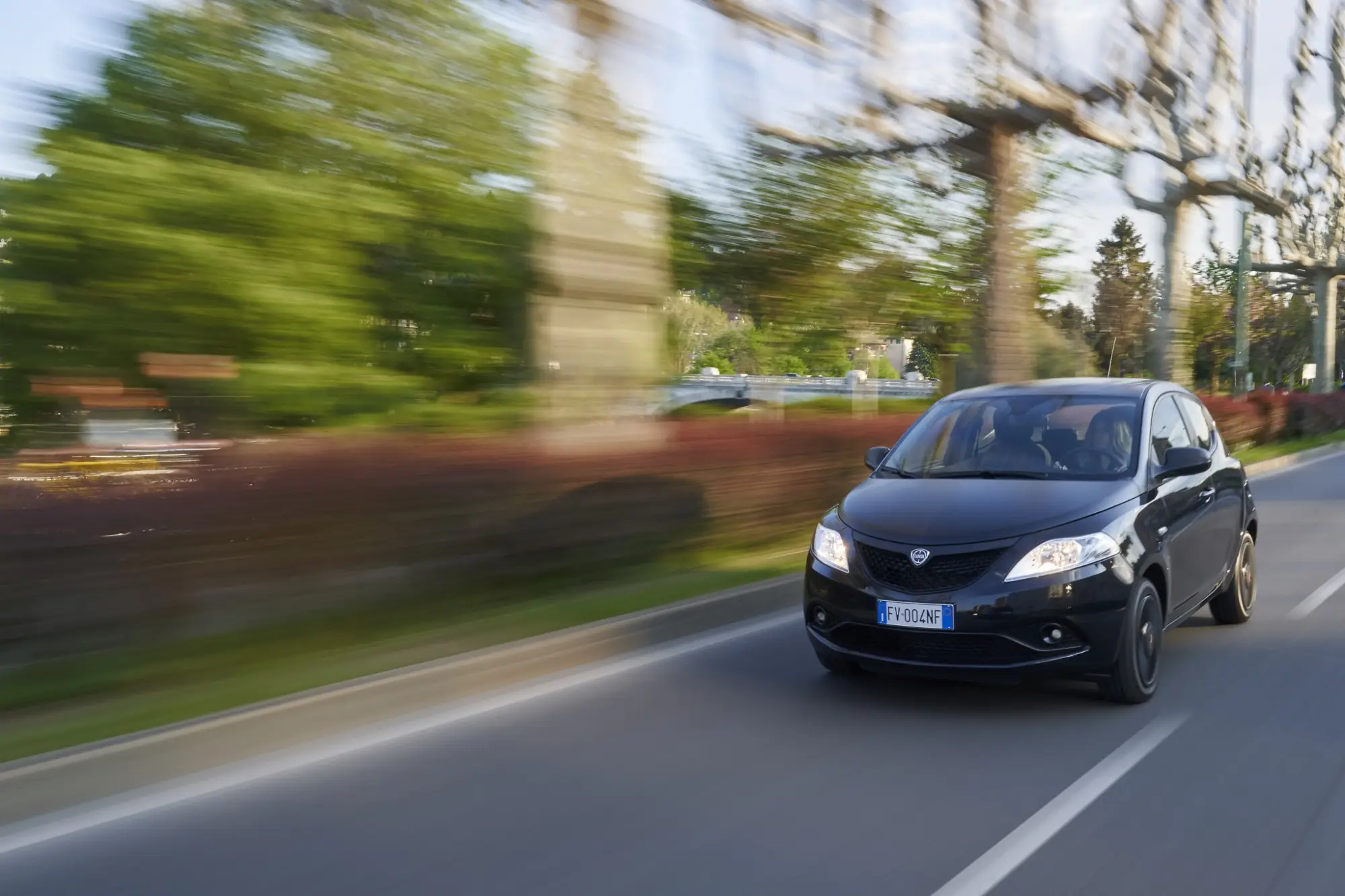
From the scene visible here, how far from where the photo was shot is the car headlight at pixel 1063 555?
564 cm

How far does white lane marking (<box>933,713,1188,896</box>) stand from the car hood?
3.42 feet

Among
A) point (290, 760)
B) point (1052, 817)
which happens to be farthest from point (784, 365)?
point (1052, 817)

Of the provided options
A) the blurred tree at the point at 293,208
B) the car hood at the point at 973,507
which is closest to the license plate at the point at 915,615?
the car hood at the point at 973,507

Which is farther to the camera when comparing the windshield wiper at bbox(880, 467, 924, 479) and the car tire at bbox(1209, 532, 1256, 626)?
the car tire at bbox(1209, 532, 1256, 626)

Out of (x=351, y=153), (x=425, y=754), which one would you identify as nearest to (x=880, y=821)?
(x=425, y=754)

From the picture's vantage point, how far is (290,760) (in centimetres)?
535

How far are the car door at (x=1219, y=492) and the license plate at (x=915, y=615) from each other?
2.20 metres

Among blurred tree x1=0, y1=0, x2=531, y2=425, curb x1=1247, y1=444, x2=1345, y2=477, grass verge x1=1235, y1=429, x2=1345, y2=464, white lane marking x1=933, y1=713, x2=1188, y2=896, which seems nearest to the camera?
white lane marking x1=933, y1=713, x2=1188, y2=896

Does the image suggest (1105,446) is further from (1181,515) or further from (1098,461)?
(1181,515)

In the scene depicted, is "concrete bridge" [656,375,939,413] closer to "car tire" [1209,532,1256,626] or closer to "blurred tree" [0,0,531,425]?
"blurred tree" [0,0,531,425]

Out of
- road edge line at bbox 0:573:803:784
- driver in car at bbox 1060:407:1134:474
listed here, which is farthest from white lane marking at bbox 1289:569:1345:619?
road edge line at bbox 0:573:803:784

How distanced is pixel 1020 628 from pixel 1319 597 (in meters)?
4.60

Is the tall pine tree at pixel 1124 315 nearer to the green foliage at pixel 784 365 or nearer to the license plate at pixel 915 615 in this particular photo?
the green foliage at pixel 784 365

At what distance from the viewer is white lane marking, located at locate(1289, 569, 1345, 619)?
8391 millimetres
